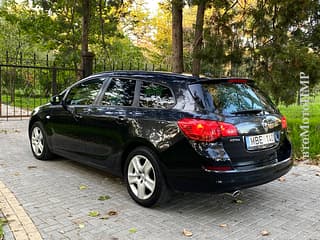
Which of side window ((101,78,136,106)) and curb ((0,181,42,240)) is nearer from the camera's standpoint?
curb ((0,181,42,240))

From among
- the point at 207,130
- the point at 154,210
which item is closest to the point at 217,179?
the point at 207,130

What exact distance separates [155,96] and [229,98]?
0.85 meters

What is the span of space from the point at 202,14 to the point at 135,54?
15.3 m

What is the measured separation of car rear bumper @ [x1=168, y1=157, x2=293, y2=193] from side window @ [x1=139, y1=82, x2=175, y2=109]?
2.61 feet

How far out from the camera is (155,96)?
416cm

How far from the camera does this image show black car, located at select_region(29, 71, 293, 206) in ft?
11.7

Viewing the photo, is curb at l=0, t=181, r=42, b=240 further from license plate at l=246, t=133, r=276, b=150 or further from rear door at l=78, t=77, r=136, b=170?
license plate at l=246, t=133, r=276, b=150

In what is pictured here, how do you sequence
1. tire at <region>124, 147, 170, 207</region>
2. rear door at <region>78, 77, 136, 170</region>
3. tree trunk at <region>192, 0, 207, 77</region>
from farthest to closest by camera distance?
tree trunk at <region>192, 0, 207, 77</region>
rear door at <region>78, 77, 136, 170</region>
tire at <region>124, 147, 170, 207</region>

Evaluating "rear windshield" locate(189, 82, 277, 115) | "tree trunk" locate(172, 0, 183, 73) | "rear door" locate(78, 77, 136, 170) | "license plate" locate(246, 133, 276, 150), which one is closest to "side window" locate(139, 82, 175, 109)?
"rear door" locate(78, 77, 136, 170)

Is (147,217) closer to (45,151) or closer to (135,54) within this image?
(45,151)

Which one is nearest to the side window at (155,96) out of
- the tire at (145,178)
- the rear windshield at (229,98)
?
the rear windshield at (229,98)

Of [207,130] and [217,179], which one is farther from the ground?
[207,130]

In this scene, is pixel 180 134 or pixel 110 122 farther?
pixel 110 122

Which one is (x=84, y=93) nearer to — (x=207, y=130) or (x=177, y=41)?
(x=207, y=130)
